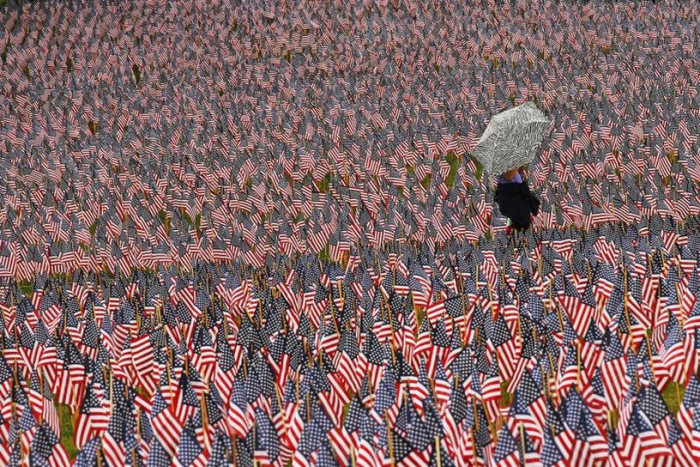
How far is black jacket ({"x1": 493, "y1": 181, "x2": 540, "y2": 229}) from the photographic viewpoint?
1578 centimetres

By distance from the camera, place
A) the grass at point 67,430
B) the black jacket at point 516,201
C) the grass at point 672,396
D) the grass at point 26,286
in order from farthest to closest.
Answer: the grass at point 26,286, the black jacket at point 516,201, the grass at point 67,430, the grass at point 672,396

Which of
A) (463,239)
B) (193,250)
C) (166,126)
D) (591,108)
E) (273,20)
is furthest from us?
(273,20)

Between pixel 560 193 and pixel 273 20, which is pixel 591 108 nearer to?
pixel 560 193

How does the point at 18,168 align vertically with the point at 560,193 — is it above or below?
below

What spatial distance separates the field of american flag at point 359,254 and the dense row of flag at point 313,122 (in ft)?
0.38

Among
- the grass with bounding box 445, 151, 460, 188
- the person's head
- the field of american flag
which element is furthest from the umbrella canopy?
the grass with bounding box 445, 151, 460, 188

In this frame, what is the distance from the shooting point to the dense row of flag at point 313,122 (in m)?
18.8

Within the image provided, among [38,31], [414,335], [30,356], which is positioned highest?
[414,335]

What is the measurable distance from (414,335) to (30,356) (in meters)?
5.02

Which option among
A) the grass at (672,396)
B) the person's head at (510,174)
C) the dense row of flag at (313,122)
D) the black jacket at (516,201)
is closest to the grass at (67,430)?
the dense row of flag at (313,122)

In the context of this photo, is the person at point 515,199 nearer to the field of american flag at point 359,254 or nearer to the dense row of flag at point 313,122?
the field of american flag at point 359,254

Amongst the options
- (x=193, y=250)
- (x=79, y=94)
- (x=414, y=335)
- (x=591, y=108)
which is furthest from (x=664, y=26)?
(x=414, y=335)

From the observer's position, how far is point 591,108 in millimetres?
25922

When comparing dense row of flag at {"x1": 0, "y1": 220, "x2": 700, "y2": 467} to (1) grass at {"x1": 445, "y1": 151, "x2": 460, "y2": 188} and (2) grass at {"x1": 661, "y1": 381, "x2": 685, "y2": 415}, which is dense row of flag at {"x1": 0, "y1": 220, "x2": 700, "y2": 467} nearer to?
(2) grass at {"x1": 661, "y1": 381, "x2": 685, "y2": 415}
